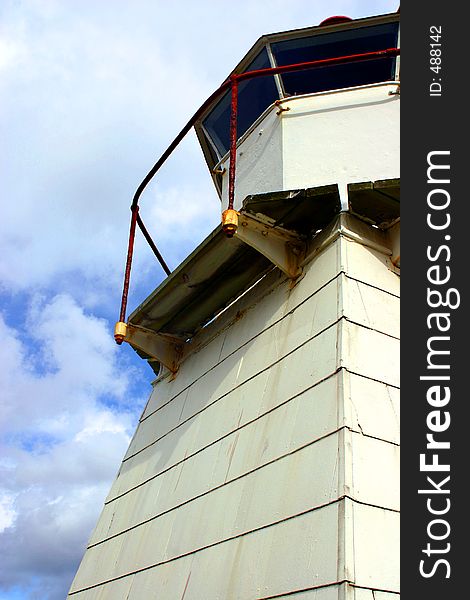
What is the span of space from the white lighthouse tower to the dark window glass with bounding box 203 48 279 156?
0.02m

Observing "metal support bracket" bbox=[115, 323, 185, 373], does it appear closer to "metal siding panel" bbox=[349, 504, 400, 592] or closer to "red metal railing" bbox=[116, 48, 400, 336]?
"red metal railing" bbox=[116, 48, 400, 336]

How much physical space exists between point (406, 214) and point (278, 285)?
1.83 m

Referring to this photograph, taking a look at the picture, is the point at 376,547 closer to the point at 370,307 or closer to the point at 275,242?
the point at 370,307

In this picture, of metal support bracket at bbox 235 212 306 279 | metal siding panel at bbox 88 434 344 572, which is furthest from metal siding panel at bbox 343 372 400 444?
metal support bracket at bbox 235 212 306 279

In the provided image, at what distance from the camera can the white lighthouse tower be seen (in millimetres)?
3578

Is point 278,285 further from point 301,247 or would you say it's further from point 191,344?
point 191,344

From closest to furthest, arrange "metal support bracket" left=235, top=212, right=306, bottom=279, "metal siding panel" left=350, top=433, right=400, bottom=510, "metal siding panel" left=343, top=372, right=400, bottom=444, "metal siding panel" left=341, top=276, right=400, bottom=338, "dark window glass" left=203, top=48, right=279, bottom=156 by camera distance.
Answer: "metal siding panel" left=350, top=433, right=400, bottom=510 → "metal siding panel" left=343, top=372, right=400, bottom=444 → "metal siding panel" left=341, top=276, right=400, bottom=338 → "metal support bracket" left=235, top=212, right=306, bottom=279 → "dark window glass" left=203, top=48, right=279, bottom=156

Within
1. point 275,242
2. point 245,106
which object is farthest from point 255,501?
point 245,106

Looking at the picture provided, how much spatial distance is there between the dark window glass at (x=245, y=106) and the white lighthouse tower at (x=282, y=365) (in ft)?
0.07

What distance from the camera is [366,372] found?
4047mm

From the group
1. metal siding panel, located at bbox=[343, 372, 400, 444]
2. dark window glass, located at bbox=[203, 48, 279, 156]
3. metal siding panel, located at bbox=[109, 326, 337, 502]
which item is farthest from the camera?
dark window glass, located at bbox=[203, 48, 279, 156]

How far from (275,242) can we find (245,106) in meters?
2.50

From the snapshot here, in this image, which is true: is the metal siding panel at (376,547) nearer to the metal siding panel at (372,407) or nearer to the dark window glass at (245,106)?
the metal siding panel at (372,407)

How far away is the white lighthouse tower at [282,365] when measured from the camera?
358cm
